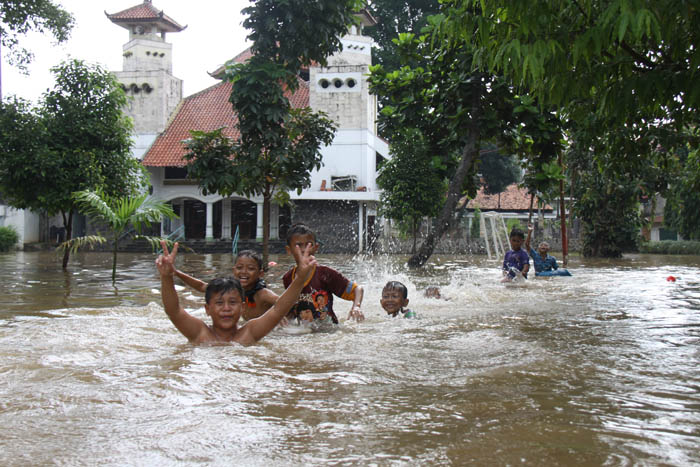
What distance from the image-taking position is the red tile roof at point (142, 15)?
115ft

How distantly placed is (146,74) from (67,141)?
19.2 meters

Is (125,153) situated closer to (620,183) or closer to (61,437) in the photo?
(61,437)

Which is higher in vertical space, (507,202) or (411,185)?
(507,202)

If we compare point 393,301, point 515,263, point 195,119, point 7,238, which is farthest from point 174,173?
point 393,301

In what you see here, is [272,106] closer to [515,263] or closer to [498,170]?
[515,263]

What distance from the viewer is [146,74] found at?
114 ft

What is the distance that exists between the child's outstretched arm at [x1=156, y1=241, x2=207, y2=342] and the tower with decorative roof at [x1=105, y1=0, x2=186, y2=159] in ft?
102

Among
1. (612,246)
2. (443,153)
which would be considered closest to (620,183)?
(612,246)

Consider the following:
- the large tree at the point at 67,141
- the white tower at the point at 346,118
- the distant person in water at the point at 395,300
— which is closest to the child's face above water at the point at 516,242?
the distant person in water at the point at 395,300

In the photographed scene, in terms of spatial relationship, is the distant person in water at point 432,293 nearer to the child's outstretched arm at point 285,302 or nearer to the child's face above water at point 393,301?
the child's face above water at point 393,301

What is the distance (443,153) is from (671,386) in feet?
39.5

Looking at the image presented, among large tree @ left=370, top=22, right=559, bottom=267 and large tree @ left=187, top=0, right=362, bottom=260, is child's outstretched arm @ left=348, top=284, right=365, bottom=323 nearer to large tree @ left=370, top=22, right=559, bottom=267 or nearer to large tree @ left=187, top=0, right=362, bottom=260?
large tree @ left=187, top=0, right=362, bottom=260

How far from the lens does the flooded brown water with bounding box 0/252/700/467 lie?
9.87 feet

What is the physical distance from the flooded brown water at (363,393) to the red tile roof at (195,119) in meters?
27.0
